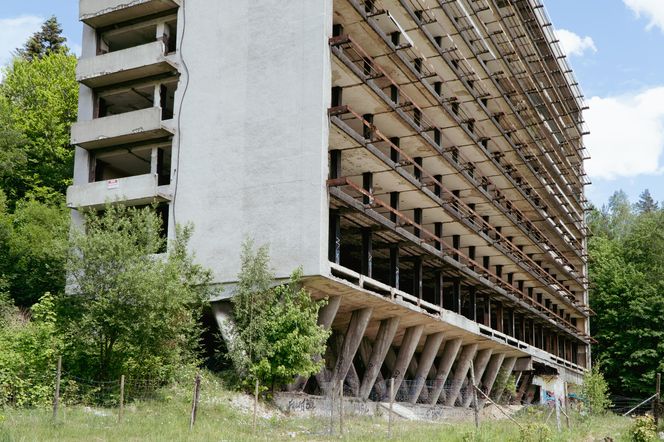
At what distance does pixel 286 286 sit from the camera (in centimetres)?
3067

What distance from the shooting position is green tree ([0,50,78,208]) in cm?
5388

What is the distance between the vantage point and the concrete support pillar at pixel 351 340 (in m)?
34.2

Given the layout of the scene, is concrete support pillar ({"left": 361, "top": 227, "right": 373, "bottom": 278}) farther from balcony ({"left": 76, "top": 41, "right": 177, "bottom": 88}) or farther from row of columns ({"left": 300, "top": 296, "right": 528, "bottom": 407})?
balcony ({"left": 76, "top": 41, "right": 177, "bottom": 88})

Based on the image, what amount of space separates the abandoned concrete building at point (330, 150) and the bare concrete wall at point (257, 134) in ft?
0.18

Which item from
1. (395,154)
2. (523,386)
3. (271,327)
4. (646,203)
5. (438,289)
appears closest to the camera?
(271,327)

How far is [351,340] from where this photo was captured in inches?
1362

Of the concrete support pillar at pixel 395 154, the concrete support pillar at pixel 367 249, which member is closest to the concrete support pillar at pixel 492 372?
the concrete support pillar at pixel 395 154

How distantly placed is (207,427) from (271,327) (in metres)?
6.80

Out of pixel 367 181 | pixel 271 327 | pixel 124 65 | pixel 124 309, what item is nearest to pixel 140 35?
pixel 124 65

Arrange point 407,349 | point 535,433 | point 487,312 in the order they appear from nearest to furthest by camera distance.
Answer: point 535,433, point 407,349, point 487,312

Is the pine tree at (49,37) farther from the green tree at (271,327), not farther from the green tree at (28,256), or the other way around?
the green tree at (271,327)

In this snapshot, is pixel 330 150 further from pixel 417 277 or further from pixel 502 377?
pixel 502 377

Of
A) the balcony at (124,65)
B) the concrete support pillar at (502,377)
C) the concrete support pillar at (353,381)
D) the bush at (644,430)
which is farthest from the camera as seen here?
the concrete support pillar at (502,377)

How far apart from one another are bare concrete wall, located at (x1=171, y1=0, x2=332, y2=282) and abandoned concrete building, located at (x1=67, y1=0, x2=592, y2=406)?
0.06 meters
